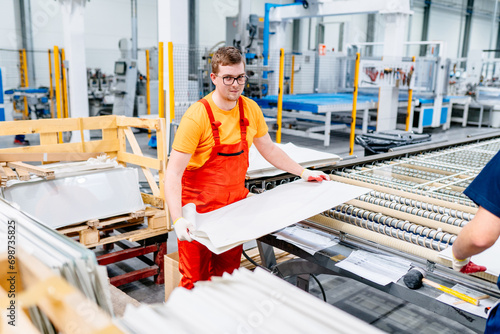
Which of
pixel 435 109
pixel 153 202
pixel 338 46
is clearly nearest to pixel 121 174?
pixel 153 202

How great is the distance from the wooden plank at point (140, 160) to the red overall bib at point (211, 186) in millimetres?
1324

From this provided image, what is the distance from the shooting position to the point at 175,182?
6.84ft

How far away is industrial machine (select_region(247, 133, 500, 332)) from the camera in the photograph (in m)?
1.67

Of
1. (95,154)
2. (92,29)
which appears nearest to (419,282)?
(95,154)

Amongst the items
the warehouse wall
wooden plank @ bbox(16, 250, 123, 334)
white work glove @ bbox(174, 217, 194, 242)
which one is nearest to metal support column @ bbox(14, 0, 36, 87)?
the warehouse wall

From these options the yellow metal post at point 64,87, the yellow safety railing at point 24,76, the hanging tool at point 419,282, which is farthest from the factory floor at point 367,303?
the yellow safety railing at point 24,76

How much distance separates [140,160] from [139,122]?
0.34 metres

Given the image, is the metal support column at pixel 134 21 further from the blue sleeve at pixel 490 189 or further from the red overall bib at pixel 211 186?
the blue sleeve at pixel 490 189

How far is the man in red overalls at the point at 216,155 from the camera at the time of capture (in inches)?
83.6

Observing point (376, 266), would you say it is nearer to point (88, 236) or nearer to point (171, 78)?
point (88, 236)

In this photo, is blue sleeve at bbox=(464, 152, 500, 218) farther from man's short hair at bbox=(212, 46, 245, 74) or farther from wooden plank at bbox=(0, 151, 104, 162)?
wooden plank at bbox=(0, 151, 104, 162)

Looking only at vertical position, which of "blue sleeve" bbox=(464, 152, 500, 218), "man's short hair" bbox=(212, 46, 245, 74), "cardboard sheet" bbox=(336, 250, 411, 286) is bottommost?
"cardboard sheet" bbox=(336, 250, 411, 286)

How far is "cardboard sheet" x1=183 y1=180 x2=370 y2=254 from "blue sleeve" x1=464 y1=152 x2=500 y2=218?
2.66 feet

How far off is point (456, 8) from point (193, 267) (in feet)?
81.3
